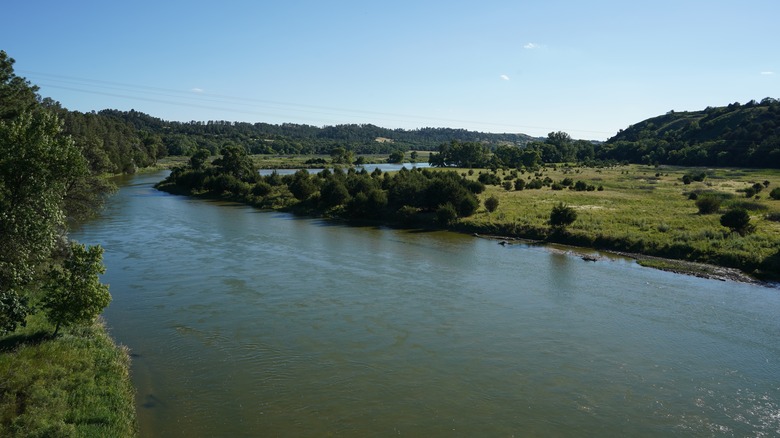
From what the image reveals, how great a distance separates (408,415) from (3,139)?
48.6 feet

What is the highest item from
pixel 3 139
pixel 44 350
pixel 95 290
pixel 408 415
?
pixel 3 139

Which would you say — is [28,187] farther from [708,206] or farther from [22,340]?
[708,206]

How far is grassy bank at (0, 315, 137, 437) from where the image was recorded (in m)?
13.8

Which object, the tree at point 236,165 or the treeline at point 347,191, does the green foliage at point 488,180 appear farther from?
the tree at point 236,165

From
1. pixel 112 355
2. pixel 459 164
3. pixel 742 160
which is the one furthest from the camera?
pixel 459 164

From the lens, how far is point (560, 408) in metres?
17.4

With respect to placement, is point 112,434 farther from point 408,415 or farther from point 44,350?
point 408,415

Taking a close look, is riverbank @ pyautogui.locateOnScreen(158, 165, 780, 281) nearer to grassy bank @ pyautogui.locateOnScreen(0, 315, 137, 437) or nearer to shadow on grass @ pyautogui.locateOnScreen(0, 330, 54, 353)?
grassy bank @ pyautogui.locateOnScreen(0, 315, 137, 437)

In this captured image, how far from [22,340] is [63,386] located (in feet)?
12.3

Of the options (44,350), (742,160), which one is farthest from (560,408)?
(742,160)

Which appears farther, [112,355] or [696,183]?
[696,183]

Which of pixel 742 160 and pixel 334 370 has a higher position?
pixel 742 160

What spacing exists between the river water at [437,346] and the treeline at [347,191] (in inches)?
678

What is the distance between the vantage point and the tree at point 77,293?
61.5 ft
